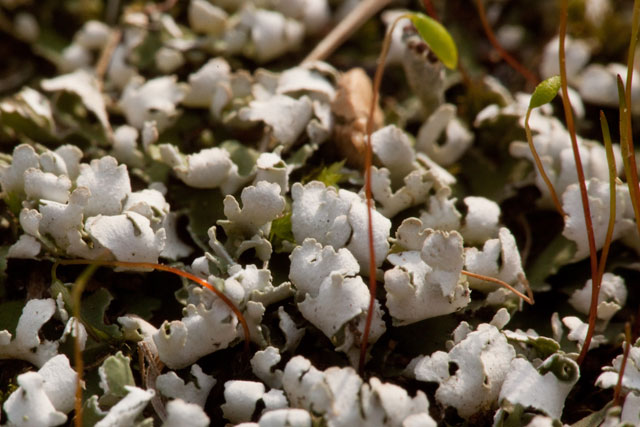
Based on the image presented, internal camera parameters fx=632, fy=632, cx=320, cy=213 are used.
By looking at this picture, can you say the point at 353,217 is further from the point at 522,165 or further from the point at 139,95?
the point at 139,95

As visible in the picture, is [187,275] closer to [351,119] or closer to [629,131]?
[351,119]

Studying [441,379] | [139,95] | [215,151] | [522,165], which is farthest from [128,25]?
[441,379]

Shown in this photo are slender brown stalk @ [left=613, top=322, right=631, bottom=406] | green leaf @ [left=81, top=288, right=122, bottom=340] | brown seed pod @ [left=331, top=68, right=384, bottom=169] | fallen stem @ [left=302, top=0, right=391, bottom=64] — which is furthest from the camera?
fallen stem @ [left=302, top=0, right=391, bottom=64]

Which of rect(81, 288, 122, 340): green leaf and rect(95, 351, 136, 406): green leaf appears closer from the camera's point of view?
rect(95, 351, 136, 406): green leaf

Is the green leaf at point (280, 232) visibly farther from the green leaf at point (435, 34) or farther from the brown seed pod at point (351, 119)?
the green leaf at point (435, 34)

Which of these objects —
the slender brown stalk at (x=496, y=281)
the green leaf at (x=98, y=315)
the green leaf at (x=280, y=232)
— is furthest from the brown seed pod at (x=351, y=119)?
the green leaf at (x=98, y=315)

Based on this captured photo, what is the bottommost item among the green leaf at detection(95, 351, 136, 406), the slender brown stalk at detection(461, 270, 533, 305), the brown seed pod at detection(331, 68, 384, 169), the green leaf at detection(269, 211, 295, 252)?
the green leaf at detection(95, 351, 136, 406)

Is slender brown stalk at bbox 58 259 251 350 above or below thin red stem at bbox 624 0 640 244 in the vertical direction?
below

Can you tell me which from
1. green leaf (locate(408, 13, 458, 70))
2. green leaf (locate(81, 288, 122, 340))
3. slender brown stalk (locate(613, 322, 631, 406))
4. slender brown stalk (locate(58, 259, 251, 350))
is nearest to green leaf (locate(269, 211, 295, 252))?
slender brown stalk (locate(58, 259, 251, 350))

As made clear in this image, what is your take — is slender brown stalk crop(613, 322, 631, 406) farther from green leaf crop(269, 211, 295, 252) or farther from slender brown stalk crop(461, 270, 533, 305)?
green leaf crop(269, 211, 295, 252)

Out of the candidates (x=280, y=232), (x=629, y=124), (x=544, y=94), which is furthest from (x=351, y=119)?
(x=629, y=124)

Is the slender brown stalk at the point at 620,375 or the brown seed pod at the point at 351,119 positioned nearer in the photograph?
the slender brown stalk at the point at 620,375
